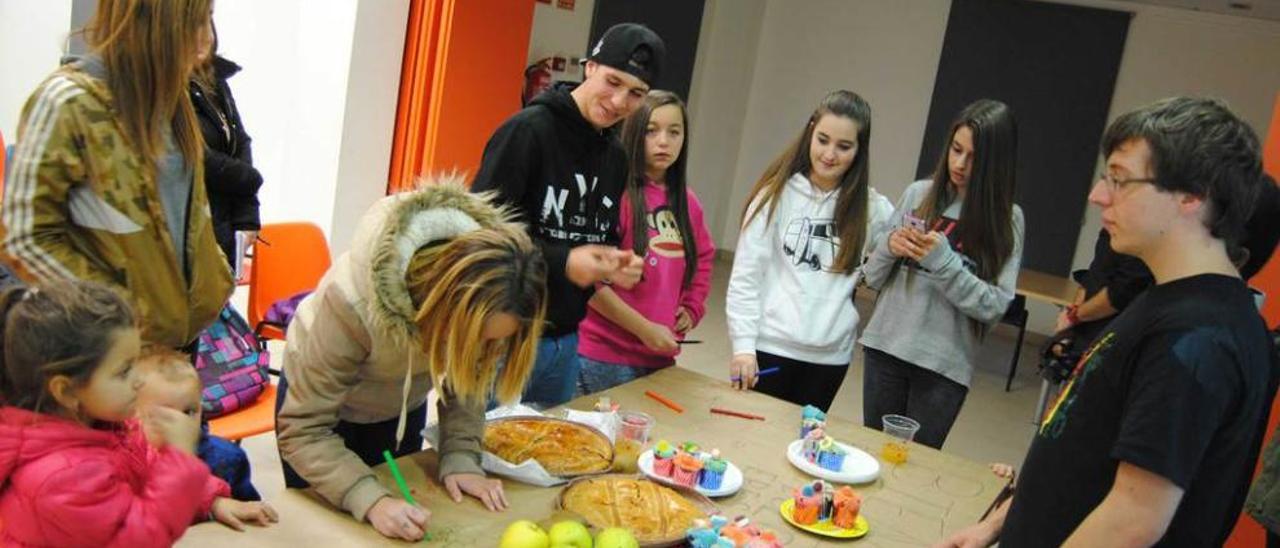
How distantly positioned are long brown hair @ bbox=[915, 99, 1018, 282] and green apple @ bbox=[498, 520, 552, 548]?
1.66m

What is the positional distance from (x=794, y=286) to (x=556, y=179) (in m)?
0.77

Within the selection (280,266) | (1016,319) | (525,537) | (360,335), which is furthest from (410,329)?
(1016,319)

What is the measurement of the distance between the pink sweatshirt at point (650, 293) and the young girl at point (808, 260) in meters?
0.17

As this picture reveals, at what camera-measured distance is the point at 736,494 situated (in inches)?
77.0

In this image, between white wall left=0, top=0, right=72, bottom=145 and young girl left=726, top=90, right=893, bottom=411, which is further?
white wall left=0, top=0, right=72, bottom=145

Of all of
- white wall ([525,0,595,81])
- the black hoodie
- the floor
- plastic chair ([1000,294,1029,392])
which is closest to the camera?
the black hoodie

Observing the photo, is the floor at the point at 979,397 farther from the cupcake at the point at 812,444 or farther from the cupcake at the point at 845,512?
the cupcake at the point at 845,512

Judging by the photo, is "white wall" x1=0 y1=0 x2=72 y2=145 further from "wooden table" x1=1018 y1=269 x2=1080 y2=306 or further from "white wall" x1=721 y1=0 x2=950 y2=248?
"wooden table" x1=1018 y1=269 x2=1080 y2=306

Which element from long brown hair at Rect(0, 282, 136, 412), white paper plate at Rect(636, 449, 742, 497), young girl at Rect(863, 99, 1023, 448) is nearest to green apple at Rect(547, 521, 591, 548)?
white paper plate at Rect(636, 449, 742, 497)

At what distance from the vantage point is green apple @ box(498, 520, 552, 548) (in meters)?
1.48

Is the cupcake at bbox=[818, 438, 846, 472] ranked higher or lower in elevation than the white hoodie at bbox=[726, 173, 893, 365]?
lower

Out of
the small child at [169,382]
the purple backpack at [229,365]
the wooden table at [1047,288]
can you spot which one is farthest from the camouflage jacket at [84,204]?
the wooden table at [1047,288]

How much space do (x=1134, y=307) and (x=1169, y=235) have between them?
13cm

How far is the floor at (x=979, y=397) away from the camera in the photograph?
484cm
